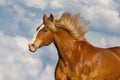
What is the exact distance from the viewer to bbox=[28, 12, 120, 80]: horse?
13.1m

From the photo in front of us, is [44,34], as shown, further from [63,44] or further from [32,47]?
[63,44]

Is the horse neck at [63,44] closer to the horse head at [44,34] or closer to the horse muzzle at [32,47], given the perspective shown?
the horse head at [44,34]

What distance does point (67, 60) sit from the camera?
Answer: 43.7 feet

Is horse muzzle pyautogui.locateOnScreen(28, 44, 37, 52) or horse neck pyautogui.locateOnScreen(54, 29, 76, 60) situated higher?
horse muzzle pyautogui.locateOnScreen(28, 44, 37, 52)

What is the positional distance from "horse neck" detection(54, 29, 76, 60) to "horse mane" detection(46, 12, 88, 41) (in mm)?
171

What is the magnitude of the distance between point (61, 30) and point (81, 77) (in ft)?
4.73


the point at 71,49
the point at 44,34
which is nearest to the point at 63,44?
the point at 71,49

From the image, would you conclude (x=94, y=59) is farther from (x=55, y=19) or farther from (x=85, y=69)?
(x=55, y=19)

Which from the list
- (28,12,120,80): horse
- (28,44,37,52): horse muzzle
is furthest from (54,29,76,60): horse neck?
(28,44,37,52): horse muzzle

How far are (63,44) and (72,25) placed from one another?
69 cm

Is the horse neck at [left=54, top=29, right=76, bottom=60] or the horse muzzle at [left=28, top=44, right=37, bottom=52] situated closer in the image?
the horse muzzle at [left=28, top=44, right=37, bottom=52]

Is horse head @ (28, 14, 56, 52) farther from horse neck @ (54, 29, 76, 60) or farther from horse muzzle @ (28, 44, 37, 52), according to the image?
horse neck @ (54, 29, 76, 60)

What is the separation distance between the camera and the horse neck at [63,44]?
13.4m

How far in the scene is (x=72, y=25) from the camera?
13.7 m
